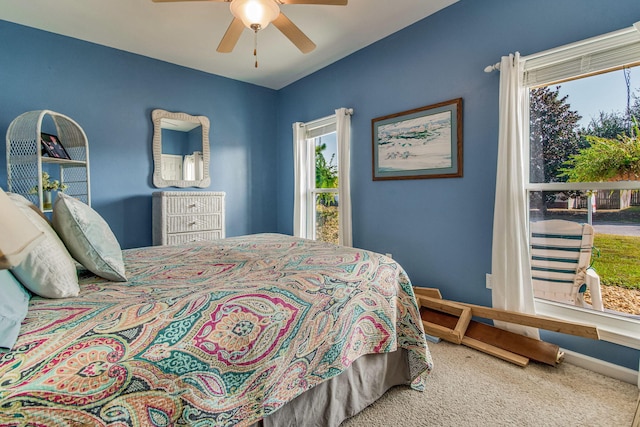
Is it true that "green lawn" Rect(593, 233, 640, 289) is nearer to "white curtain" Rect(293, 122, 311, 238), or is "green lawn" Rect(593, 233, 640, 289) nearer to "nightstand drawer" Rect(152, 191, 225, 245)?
"white curtain" Rect(293, 122, 311, 238)

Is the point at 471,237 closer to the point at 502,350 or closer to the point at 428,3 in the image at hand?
the point at 502,350

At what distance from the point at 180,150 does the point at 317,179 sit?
1698 millimetres

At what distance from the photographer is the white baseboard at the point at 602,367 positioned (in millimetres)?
1807

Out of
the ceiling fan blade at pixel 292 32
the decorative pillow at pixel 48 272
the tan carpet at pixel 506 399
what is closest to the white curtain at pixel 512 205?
the tan carpet at pixel 506 399

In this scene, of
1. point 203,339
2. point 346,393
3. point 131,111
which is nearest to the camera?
point 203,339

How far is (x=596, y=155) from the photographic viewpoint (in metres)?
2.00

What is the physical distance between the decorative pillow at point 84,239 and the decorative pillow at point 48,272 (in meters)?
0.10

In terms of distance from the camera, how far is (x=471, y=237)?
2.50 metres

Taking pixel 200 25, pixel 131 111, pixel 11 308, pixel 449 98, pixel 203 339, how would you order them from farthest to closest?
pixel 131 111
pixel 200 25
pixel 449 98
pixel 203 339
pixel 11 308

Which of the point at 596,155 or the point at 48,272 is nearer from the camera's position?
the point at 48,272

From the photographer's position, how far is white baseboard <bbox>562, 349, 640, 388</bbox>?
181 centimetres

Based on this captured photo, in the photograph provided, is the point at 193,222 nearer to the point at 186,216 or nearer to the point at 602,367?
the point at 186,216

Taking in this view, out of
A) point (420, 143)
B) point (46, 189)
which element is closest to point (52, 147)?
point (46, 189)

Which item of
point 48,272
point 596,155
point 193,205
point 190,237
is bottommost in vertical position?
point 190,237
